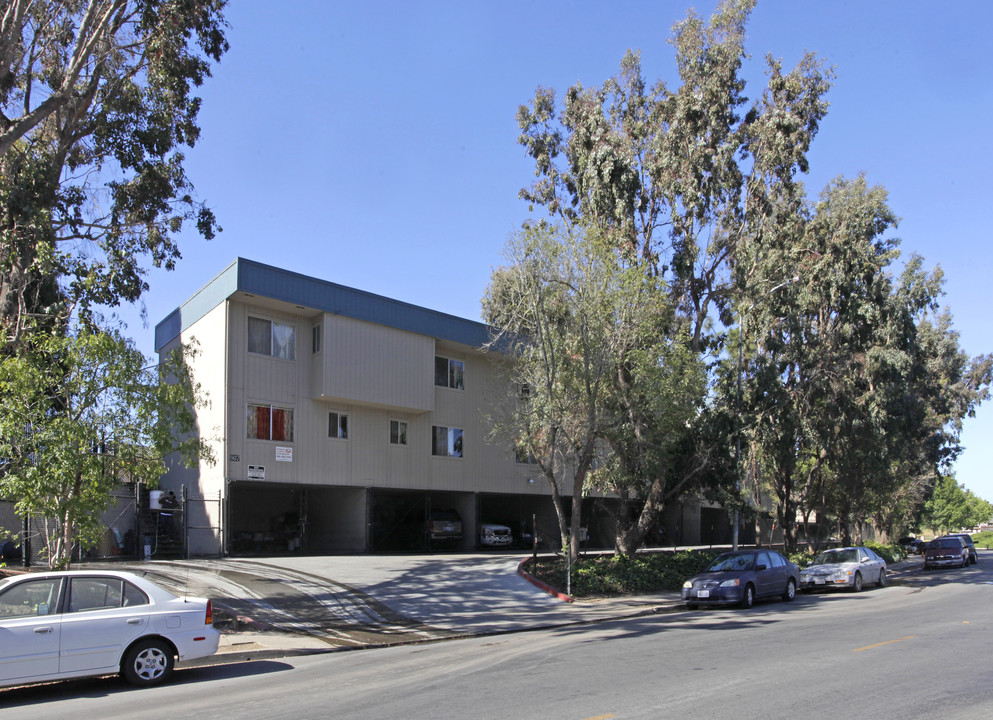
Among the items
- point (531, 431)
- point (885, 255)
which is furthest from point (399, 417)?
point (885, 255)

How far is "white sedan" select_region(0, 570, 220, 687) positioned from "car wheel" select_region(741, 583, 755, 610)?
12627 millimetres

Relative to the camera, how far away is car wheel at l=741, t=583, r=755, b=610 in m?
17.9

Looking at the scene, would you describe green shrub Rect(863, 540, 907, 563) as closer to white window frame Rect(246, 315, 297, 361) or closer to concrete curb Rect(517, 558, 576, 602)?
concrete curb Rect(517, 558, 576, 602)

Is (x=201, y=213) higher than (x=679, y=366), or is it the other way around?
(x=201, y=213)

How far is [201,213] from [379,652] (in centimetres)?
1183

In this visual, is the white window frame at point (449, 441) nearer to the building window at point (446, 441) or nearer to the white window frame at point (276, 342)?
the building window at point (446, 441)

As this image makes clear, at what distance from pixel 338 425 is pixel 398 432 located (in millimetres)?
2811

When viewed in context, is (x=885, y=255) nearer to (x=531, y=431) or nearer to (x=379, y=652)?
(x=531, y=431)

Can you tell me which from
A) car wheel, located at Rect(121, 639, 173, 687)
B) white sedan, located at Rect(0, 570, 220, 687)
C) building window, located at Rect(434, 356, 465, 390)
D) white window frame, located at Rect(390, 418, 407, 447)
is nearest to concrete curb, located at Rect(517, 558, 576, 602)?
white window frame, located at Rect(390, 418, 407, 447)

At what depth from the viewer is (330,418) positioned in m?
27.5

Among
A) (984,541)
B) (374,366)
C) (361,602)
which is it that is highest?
(374,366)

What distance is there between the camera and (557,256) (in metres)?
20.3

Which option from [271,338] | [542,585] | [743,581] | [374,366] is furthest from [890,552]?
[271,338]

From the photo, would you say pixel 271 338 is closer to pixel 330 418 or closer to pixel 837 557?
pixel 330 418
